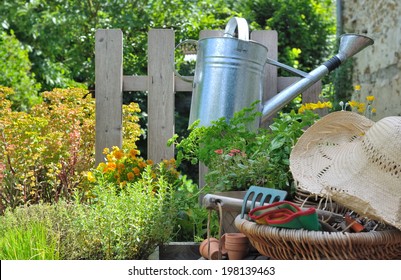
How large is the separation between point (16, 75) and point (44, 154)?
2.28m

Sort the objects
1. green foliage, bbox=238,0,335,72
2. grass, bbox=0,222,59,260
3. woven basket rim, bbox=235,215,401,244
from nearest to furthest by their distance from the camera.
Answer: woven basket rim, bbox=235,215,401,244
grass, bbox=0,222,59,260
green foliage, bbox=238,0,335,72

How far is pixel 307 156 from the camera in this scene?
2326 millimetres

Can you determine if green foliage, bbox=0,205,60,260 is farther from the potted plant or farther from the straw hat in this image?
the straw hat

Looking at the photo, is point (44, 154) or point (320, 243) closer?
point (320, 243)

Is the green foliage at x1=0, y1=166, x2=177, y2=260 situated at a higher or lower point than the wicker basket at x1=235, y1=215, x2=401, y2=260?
lower

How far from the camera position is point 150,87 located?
3.54 m

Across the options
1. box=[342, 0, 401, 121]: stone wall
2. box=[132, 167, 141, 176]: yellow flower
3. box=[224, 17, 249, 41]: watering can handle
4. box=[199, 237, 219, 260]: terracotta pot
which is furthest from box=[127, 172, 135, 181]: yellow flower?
box=[342, 0, 401, 121]: stone wall

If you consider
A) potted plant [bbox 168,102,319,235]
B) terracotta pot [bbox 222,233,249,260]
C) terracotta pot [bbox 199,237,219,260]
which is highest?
potted plant [bbox 168,102,319,235]

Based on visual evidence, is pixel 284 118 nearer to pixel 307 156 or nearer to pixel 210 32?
pixel 307 156

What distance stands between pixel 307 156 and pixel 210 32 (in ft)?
4.90

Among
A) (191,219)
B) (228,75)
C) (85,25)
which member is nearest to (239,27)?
(228,75)

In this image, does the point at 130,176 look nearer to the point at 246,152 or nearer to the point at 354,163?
the point at 246,152

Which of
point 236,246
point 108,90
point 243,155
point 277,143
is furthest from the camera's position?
point 108,90

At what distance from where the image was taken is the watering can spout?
3391 mm
